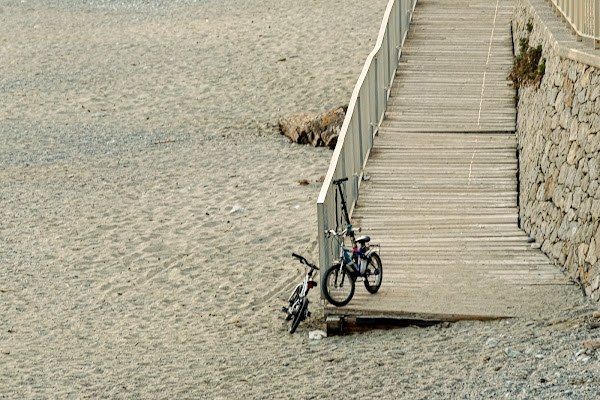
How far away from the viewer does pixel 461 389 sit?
7.76 metres

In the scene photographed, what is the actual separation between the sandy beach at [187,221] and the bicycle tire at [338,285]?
1.27ft

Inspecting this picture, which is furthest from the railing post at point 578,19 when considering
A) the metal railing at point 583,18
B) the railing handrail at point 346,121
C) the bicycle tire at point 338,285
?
the bicycle tire at point 338,285

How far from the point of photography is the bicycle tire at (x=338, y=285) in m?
9.38

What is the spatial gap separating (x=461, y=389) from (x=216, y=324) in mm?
3588

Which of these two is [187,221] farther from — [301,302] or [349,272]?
[349,272]

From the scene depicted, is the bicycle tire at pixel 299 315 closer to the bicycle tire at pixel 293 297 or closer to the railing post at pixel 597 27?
the bicycle tire at pixel 293 297

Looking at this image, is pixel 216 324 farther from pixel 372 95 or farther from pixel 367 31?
pixel 367 31

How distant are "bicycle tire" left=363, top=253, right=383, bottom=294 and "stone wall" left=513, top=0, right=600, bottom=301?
1886 millimetres

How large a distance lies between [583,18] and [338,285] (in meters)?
4.37

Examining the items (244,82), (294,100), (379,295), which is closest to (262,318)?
(379,295)

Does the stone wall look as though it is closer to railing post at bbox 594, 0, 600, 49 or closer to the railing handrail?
railing post at bbox 594, 0, 600, 49

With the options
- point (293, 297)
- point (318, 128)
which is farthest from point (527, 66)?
point (318, 128)

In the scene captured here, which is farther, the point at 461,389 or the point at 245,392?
the point at 245,392

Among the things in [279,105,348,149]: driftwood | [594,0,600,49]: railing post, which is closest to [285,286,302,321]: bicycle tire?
[594,0,600,49]: railing post
